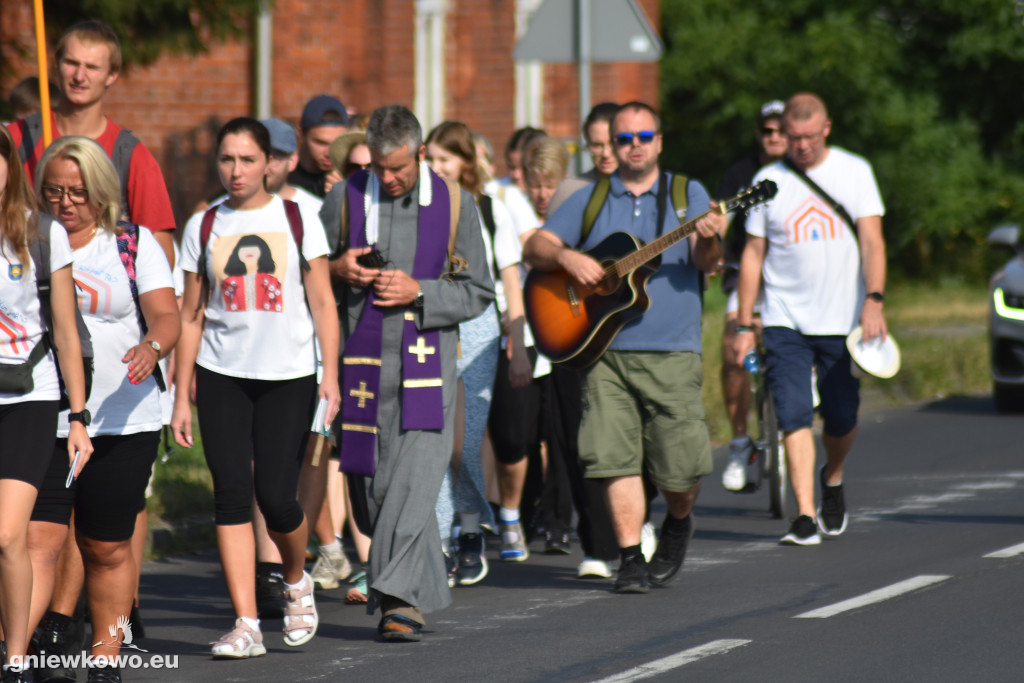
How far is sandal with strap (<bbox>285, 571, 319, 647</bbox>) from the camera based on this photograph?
6.74 meters

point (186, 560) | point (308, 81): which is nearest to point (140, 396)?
point (186, 560)

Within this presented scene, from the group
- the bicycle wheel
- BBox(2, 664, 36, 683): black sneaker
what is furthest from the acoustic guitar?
BBox(2, 664, 36, 683): black sneaker

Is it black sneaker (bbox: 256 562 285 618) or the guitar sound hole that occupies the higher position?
the guitar sound hole

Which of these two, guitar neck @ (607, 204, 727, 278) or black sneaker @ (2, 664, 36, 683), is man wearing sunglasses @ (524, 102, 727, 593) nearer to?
guitar neck @ (607, 204, 727, 278)

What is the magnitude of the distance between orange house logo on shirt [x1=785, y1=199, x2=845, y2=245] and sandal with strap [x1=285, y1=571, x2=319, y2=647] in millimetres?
3505

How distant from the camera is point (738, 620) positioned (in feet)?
23.0

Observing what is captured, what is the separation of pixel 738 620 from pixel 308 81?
625 inches

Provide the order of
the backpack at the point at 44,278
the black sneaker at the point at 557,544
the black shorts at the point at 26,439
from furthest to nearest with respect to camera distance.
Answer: the black sneaker at the point at 557,544
the backpack at the point at 44,278
the black shorts at the point at 26,439

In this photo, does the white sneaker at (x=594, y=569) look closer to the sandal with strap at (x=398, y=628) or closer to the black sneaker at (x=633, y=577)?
the black sneaker at (x=633, y=577)

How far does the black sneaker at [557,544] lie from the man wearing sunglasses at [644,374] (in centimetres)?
128

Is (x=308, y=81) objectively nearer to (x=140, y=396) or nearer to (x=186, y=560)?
(x=186, y=560)

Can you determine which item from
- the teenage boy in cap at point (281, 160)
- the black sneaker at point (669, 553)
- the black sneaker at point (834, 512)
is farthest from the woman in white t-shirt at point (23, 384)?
the black sneaker at point (834, 512)

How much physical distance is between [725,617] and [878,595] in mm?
742

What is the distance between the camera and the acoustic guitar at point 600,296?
7684 mm
